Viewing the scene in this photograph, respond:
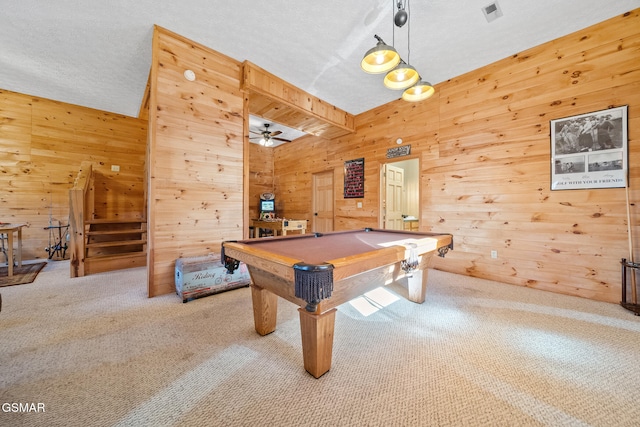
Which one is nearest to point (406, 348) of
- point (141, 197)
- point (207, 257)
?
point (207, 257)

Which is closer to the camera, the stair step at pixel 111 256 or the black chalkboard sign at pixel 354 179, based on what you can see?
the stair step at pixel 111 256

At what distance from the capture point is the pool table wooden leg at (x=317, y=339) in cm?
128

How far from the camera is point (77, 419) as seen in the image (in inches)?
41.8

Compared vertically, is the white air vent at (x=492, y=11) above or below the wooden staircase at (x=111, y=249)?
above

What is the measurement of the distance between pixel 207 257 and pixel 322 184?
375cm

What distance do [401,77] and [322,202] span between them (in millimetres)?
3959

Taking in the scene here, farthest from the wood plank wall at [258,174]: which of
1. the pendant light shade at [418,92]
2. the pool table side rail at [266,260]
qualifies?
the pool table side rail at [266,260]

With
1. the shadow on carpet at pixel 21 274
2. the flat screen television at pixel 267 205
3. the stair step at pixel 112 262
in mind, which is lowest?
the shadow on carpet at pixel 21 274

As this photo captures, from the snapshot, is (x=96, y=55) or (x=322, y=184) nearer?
(x=96, y=55)

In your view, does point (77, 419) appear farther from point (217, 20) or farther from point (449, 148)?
point (449, 148)

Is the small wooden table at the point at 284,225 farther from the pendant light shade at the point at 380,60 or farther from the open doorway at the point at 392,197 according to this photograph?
the pendant light shade at the point at 380,60

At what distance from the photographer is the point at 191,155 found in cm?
281

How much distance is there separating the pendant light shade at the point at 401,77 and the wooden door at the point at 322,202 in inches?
137

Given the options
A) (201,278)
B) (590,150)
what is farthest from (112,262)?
(590,150)
